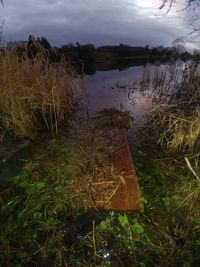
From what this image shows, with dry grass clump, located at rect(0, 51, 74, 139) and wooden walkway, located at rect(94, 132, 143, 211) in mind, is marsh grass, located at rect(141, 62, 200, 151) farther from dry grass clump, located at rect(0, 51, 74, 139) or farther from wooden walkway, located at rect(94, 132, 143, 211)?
dry grass clump, located at rect(0, 51, 74, 139)

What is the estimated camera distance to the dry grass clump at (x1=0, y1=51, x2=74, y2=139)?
566 cm

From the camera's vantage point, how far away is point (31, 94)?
20.0ft

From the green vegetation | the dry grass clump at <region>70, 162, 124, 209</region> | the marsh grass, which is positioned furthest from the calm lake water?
the green vegetation

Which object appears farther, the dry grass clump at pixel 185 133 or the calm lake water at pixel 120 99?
the calm lake water at pixel 120 99

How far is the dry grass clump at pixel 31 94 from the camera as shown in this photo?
18.6ft

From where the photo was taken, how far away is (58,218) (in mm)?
3498

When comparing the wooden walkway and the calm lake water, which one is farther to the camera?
the calm lake water

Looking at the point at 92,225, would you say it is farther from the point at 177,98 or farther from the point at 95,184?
the point at 177,98

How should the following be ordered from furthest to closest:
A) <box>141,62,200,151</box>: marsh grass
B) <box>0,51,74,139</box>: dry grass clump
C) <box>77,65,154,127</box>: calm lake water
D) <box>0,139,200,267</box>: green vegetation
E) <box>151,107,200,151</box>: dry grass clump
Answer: <box>77,65,154,127</box>: calm lake water < <box>0,51,74,139</box>: dry grass clump < <box>141,62,200,151</box>: marsh grass < <box>151,107,200,151</box>: dry grass clump < <box>0,139,200,267</box>: green vegetation

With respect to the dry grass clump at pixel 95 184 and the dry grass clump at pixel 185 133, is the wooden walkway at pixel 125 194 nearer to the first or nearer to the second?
the dry grass clump at pixel 95 184

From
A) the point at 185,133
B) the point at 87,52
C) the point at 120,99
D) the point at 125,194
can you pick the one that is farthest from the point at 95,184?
the point at 87,52

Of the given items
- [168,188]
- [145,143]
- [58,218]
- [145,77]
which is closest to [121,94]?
[145,77]

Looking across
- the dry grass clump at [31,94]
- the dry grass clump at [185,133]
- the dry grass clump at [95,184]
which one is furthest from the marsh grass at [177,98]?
the dry grass clump at [31,94]

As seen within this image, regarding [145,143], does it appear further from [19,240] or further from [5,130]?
[19,240]
